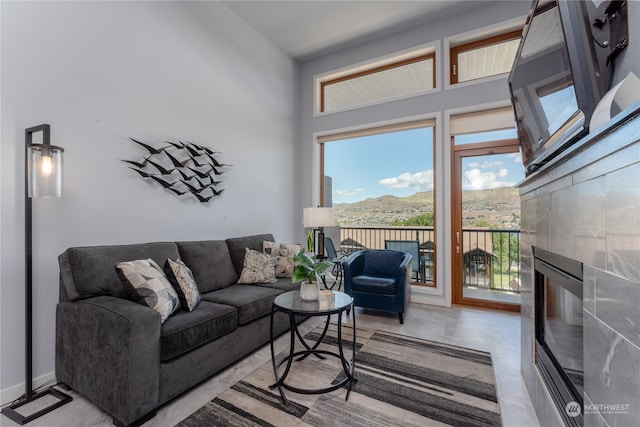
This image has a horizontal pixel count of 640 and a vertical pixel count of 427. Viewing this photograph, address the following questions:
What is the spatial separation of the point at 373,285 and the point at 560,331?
1.85 m

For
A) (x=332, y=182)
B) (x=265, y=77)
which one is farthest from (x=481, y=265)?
(x=265, y=77)

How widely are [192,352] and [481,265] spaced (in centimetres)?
359

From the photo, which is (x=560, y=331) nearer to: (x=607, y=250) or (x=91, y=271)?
(x=607, y=250)

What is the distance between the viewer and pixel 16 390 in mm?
1888

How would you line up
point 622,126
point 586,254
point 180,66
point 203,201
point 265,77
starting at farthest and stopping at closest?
point 265,77, point 203,201, point 180,66, point 586,254, point 622,126

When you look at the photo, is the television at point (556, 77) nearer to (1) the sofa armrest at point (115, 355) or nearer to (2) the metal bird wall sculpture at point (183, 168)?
(1) the sofa armrest at point (115, 355)

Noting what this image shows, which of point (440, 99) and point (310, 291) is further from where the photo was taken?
point (440, 99)

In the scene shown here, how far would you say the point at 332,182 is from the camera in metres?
4.96

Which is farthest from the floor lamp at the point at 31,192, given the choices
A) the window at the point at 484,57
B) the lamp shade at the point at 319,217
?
the window at the point at 484,57

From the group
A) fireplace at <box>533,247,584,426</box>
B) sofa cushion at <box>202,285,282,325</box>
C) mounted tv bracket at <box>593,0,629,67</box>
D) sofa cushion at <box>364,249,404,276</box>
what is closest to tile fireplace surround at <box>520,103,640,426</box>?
fireplace at <box>533,247,584,426</box>

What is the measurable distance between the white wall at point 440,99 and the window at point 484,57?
18cm

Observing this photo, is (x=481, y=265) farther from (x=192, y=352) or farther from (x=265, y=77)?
(x=265, y=77)

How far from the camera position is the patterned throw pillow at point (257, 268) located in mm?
2982

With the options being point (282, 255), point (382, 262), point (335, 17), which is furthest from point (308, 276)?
point (335, 17)
